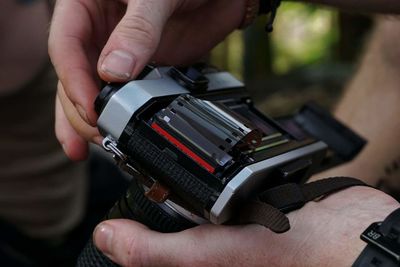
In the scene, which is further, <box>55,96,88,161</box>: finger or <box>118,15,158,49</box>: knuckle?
<box>55,96,88,161</box>: finger

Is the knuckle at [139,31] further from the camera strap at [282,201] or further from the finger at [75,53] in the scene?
the camera strap at [282,201]

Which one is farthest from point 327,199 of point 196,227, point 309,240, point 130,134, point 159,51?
point 159,51

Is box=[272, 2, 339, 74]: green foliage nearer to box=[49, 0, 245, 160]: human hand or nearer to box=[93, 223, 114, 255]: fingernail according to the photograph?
box=[49, 0, 245, 160]: human hand

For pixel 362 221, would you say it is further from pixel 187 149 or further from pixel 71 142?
pixel 71 142

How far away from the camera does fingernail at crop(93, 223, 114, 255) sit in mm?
1026

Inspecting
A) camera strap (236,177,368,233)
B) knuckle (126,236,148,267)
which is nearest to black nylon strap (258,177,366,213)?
camera strap (236,177,368,233)

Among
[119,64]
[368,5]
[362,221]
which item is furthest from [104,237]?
[368,5]

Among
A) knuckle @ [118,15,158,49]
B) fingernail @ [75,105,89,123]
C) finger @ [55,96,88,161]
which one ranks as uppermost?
knuckle @ [118,15,158,49]

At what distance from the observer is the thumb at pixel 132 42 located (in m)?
0.94

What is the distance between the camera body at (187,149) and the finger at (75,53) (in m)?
0.10

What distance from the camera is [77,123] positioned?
1140 millimetres

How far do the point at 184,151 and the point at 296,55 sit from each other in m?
3.41

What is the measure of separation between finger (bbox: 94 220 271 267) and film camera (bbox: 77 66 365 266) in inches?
0.9

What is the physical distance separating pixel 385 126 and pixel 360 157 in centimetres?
14
